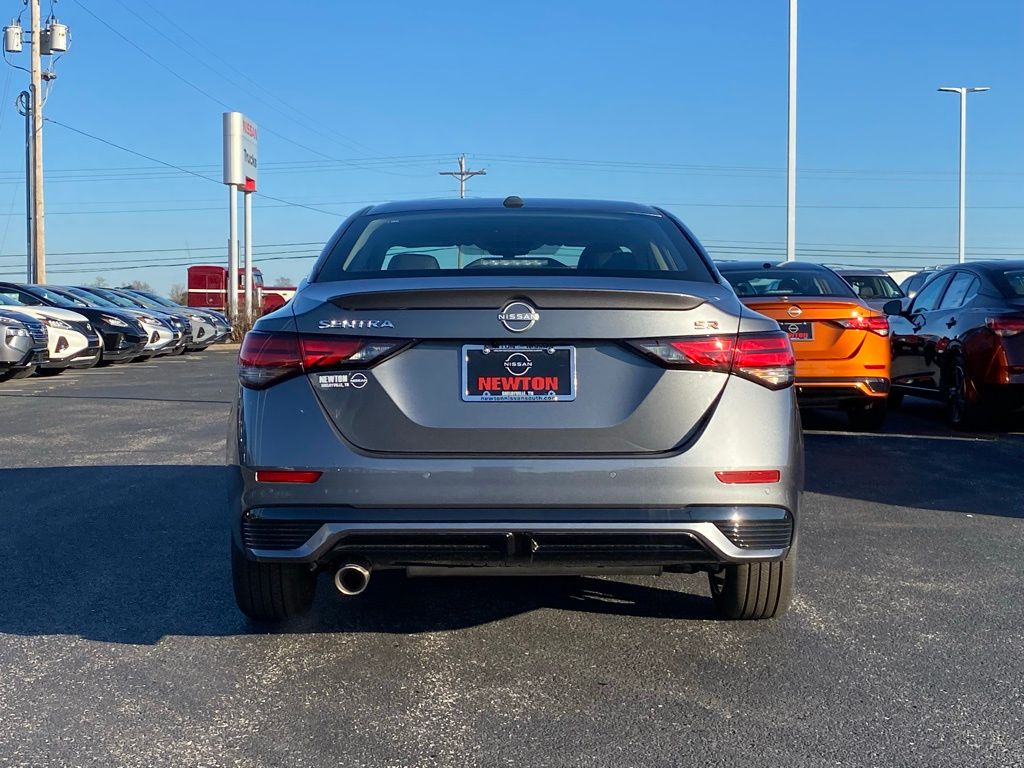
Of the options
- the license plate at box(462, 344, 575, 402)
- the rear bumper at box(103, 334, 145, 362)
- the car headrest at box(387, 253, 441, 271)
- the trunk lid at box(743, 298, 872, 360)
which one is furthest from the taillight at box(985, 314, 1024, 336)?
the rear bumper at box(103, 334, 145, 362)

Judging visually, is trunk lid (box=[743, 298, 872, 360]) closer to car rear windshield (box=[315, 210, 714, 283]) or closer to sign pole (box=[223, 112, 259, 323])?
car rear windshield (box=[315, 210, 714, 283])

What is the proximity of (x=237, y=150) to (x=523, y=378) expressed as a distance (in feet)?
118

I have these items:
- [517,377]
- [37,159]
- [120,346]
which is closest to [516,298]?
[517,377]

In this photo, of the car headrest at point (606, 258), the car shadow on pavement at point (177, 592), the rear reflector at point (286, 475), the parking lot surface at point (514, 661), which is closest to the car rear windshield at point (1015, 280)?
the parking lot surface at point (514, 661)

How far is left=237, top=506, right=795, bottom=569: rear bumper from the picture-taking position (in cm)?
348

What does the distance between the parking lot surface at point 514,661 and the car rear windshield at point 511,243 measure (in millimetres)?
1344

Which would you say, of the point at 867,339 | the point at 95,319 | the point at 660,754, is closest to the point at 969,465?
the point at 867,339

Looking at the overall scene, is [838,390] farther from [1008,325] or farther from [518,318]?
[518,318]

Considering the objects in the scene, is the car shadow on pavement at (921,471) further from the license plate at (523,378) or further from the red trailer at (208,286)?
the red trailer at (208,286)

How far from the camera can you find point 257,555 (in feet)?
11.9

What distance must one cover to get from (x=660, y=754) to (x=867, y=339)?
6.88 metres

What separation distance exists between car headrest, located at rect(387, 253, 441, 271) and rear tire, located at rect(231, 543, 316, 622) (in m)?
1.10

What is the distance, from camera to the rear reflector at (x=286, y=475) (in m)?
3.53

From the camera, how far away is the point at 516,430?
350cm
